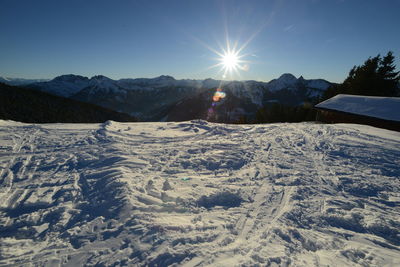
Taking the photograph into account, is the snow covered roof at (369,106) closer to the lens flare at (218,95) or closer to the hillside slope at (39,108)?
the hillside slope at (39,108)

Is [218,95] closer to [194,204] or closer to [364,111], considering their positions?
[364,111]

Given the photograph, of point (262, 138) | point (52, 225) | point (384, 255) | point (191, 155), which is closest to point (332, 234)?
point (384, 255)

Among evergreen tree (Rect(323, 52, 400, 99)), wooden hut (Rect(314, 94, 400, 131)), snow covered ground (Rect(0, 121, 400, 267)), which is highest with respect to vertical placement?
evergreen tree (Rect(323, 52, 400, 99))

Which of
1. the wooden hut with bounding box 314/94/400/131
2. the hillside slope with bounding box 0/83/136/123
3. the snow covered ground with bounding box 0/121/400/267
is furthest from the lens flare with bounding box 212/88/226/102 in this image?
the snow covered ground with bounding box 0/121/400/267

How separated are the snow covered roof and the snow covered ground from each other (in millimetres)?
8558

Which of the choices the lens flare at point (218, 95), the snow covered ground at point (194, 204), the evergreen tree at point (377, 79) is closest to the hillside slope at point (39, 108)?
the snow covered ground at point (194, 204)

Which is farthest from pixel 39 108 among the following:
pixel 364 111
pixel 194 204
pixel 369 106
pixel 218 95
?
pixel 218 95

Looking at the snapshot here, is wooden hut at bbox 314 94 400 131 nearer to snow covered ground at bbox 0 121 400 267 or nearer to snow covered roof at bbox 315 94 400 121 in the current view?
snow covered roof at bbox 315 94 400 121

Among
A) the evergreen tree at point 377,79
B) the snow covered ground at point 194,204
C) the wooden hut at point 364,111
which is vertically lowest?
the snow covered ground at point 194,204

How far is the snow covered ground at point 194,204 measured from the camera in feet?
8.77

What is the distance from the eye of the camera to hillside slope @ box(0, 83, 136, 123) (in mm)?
23828

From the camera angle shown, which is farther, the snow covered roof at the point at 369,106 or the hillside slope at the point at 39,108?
the hillside slope at the point at 39,108

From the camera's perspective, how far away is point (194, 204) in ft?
12.6

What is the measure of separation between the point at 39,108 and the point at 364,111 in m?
40.2
